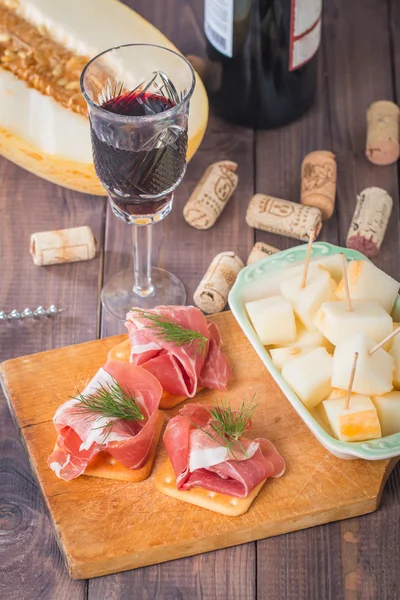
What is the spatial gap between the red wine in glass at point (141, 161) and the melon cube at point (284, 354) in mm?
327

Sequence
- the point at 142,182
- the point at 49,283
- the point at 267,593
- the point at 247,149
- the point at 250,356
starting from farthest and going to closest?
1. the point at 247,149
2. the point at 49,283
3. the point at 250,356
4. the point at 142,182
5. the point at 267,593

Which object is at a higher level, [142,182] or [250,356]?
A: [142,182]

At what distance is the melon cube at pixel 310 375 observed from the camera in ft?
4.89

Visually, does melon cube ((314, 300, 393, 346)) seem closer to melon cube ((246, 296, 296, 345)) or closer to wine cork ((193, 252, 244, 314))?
melon cube ((246, 296, 296, 345))

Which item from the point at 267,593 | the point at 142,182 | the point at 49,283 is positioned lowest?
the point at 267,593

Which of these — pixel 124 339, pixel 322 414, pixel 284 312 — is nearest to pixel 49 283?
pixel 124 339

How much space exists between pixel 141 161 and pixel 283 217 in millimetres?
468

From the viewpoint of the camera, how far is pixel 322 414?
4.97 feet

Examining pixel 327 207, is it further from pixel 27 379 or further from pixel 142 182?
pixel 27 379

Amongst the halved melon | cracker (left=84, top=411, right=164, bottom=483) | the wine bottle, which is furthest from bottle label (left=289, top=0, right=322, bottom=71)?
cracker (left=84, top=411, right=164, bottom=483)

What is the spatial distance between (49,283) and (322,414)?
0.65 metres

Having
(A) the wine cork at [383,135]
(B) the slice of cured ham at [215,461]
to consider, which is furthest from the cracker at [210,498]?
(A) the wine cork at [383,135]

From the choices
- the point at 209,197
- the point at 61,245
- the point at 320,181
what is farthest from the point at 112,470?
the point at 320,181

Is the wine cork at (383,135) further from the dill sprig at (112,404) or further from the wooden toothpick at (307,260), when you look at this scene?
the dill sprig at (112,404)
